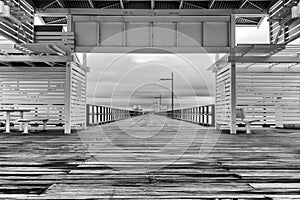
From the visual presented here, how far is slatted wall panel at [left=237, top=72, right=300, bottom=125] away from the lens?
13938 mm

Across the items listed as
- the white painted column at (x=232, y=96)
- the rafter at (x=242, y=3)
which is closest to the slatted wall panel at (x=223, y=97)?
the white painted column at (x=232, y=96)

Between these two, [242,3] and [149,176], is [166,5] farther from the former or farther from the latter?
[149,176]

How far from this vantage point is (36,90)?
43.7 feet

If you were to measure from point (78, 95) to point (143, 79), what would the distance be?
4239mm

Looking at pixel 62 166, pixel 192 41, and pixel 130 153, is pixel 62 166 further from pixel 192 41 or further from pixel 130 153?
pixel 192 41

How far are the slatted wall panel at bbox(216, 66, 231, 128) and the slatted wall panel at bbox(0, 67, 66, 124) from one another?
6.14 metres

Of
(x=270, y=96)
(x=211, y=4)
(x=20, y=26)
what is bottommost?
(x=270, y=96)

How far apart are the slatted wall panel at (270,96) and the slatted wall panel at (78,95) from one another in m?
Result: 6.39

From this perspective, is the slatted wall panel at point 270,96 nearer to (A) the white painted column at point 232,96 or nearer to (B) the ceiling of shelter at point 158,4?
(A) the white painted column at point 232,96

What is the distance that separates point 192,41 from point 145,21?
1.76m

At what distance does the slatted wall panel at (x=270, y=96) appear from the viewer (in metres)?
13.9

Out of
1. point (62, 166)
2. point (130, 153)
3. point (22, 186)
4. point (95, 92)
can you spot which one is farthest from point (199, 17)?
point (22, 186)

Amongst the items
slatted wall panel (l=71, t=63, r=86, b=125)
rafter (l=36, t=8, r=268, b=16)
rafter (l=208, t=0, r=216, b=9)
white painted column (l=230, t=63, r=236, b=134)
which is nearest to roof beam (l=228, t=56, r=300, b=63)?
white painted column (l=230, t=63, r=236, b=134)

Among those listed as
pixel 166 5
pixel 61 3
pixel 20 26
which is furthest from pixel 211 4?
pixel 20 26
